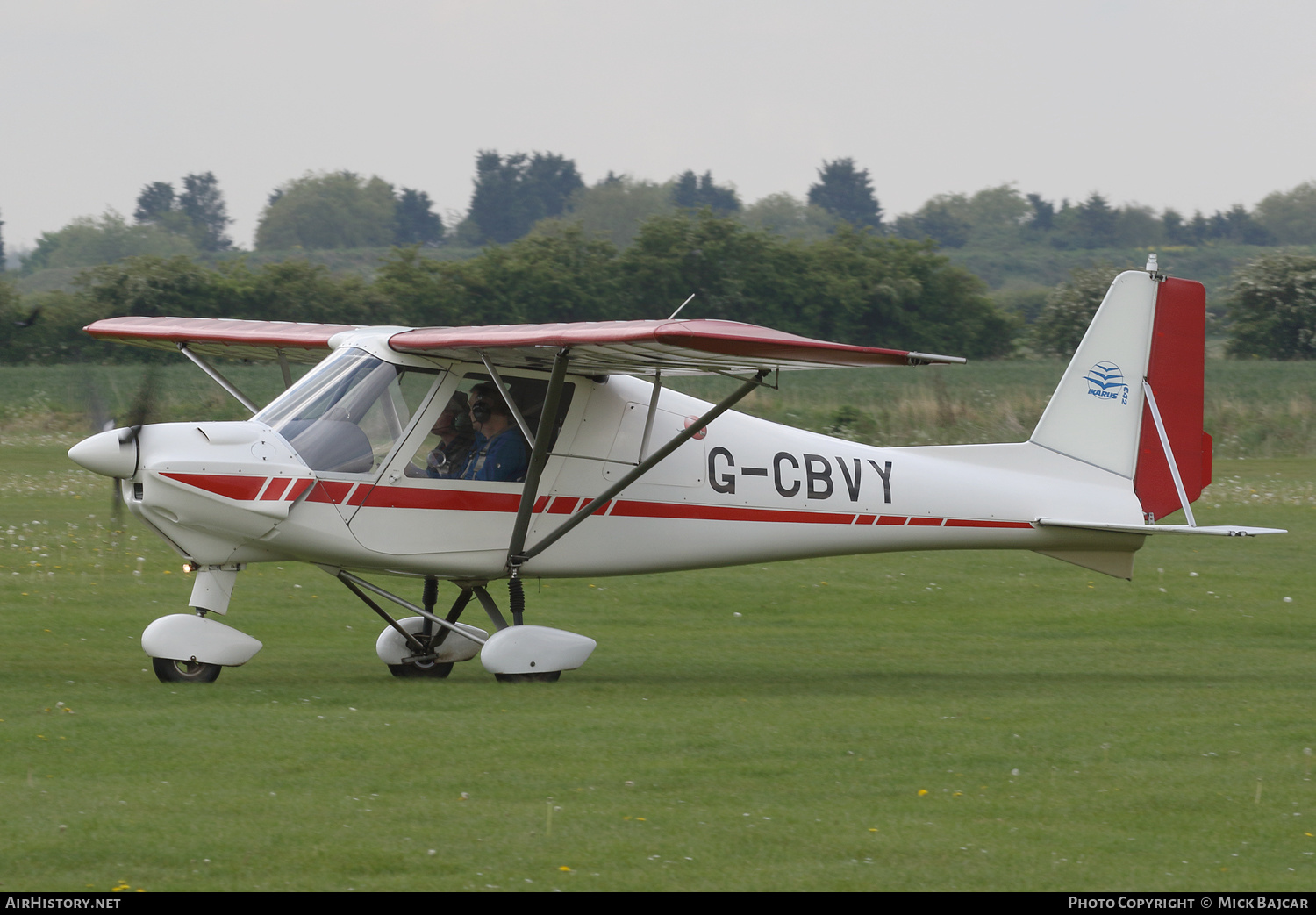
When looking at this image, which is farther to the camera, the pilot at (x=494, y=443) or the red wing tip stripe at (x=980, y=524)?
the red wing tip stripe at (x=980, y=524)

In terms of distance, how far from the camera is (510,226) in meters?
160

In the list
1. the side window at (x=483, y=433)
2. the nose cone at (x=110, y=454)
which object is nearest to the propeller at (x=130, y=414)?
the nose cone at (x=110, y=454)

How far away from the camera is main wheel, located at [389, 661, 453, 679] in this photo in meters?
12.0

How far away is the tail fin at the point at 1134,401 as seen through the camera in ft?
43.0

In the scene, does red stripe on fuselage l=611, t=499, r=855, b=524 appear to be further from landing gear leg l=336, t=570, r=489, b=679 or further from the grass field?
landing gear leg l=336, t=570, r=489, b=679

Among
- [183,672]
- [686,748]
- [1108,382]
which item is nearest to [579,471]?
[686,748]

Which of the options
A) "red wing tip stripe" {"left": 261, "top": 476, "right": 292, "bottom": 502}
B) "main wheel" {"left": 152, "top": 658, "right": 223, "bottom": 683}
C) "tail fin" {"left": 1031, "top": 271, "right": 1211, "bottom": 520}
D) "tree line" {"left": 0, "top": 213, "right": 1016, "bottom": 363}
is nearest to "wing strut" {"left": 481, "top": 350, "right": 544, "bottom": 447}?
"red wing tip stripe" {"left": 261, "top": 476, "right": 292, "bottom": 502}

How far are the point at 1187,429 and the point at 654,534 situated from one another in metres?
5.01

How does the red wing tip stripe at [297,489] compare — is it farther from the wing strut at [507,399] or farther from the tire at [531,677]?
the tire at [531,677]

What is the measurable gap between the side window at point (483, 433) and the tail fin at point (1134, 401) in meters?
4.61

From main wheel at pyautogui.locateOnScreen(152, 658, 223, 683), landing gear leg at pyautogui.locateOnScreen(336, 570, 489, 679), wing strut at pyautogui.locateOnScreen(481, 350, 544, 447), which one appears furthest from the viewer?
landing gear leg at pyautogui.locateOnScreen(336, 570, 489, 679)

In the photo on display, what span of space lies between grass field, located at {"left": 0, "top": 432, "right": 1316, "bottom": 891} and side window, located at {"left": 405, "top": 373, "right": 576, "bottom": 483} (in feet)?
5.40

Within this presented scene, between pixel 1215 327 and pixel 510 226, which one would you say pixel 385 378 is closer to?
pixel 1215 327
